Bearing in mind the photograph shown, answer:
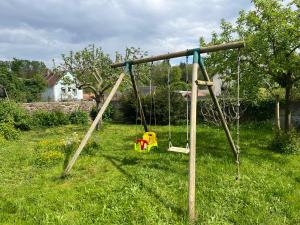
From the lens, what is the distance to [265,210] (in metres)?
5.31

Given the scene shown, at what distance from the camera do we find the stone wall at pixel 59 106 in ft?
66.8

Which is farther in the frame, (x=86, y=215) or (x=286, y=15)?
(x=286, y=15)

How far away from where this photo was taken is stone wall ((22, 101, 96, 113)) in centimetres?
2038

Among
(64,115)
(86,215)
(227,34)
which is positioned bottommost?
(86,215)

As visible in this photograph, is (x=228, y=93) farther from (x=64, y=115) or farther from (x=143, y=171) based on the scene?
(x=64, y=115)

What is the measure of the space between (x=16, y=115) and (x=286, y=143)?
45.9 feet

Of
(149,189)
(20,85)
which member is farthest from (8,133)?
(20,85)

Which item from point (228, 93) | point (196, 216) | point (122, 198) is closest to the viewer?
point (196, 216)

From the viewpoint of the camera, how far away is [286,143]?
374 inches

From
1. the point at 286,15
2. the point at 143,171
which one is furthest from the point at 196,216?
the point at 286,15

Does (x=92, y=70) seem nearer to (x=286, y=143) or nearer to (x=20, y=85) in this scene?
(x=286, y=143)

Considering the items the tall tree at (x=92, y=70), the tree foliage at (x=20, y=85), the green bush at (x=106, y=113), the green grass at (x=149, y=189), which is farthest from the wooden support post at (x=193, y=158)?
the tree foliage at (x=20, y=85)

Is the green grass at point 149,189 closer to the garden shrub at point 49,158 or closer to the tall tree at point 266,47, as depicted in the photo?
the garden shrub at point 49,158

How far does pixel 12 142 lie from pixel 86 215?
30.7 ft
